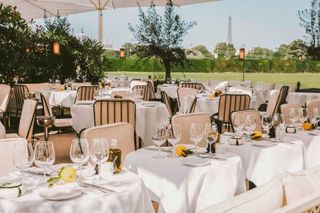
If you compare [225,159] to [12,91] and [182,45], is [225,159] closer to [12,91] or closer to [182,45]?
[12,91]

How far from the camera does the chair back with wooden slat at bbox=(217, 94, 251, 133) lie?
714 cm

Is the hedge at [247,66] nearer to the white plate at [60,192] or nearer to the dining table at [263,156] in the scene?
the dining table at [263,156]

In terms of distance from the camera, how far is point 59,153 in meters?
7.02

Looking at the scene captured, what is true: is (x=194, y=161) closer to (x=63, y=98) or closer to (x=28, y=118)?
(x=28, y=118)

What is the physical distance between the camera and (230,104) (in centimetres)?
718

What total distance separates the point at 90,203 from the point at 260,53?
1802 cm

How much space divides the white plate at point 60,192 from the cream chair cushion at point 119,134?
3.58ft

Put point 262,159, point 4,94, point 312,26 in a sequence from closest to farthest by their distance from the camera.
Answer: point 262,159 < point 4,94 < point 312,26

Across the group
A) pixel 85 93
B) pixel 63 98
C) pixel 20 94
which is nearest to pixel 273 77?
pixel 63 98

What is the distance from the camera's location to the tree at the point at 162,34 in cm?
1355

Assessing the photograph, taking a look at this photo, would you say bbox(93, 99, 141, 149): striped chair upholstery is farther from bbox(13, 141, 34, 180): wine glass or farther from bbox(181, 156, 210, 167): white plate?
bbox(13, 141, 34, 180): wine glass

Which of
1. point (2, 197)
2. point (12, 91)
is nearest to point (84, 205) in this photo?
point (2, 197)

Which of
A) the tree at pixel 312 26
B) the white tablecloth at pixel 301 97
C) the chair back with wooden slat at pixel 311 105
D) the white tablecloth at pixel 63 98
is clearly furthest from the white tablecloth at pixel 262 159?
the tree at pixel 312 26

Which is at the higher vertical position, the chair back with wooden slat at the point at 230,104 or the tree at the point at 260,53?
the tree at the point at 260,53
